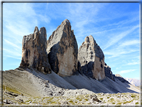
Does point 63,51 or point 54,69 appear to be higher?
point 63,51

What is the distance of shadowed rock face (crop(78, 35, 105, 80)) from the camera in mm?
90375

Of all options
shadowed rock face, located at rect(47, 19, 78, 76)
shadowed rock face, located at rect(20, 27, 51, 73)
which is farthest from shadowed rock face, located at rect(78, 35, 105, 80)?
shadowed rock face, located at rect(20, 27, 51, 73)

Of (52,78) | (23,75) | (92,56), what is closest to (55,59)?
(52,78)

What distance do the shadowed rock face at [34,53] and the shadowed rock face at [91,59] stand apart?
41271 millimetres

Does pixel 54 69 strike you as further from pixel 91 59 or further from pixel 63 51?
pixel 91 59

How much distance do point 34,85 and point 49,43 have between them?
37078 millimetres

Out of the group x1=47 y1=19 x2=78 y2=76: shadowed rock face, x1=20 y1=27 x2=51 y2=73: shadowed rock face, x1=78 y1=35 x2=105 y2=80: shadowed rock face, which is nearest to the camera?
x1=20 y1=27 x2=51 y2=73: shadowed rock face

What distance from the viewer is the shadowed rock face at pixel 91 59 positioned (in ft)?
297

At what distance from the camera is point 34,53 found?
5144 cm

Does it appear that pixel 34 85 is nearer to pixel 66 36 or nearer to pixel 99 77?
pixel 66 36

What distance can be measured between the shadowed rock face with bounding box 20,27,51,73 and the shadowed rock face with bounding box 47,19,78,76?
28.6 ft

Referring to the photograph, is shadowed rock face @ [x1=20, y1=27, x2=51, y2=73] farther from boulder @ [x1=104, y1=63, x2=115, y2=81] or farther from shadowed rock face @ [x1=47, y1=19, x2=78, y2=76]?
boulder @ [x1=104, y1=63, x2=115, y2=81]

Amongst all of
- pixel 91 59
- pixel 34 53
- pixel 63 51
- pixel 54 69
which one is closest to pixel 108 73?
pixel 91 59

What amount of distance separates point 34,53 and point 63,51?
728 inches
